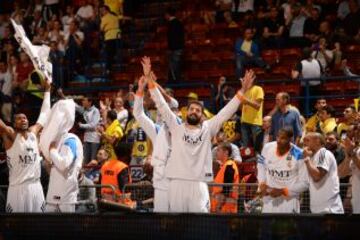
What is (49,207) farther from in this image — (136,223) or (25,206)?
(136,223)

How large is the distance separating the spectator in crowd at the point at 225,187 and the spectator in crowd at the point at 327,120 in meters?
1.56

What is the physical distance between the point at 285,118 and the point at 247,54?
4389 millimetres

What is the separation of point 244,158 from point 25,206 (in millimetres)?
4681

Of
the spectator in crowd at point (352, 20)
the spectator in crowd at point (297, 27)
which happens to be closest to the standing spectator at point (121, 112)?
the spectator in crowd at point (297, 27)

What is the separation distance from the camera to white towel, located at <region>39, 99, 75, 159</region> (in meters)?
12.9

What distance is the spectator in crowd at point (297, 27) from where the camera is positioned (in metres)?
19.8

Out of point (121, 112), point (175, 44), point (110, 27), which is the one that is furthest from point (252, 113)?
point (110, 27)

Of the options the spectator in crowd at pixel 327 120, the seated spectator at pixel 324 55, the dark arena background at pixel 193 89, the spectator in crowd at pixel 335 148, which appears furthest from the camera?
the seated spectator at pixel 324 55

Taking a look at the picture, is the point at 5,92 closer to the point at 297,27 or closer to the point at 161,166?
the point at 297,27

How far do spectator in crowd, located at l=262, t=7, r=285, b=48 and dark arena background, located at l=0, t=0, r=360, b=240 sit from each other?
0.02 metres

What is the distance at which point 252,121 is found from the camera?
17234mm

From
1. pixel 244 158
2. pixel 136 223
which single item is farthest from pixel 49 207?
pixel 244 158

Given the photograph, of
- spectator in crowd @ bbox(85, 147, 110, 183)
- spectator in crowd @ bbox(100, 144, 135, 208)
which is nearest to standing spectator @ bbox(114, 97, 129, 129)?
spectator in crowd @ bbox(85, 147, 110, 183)

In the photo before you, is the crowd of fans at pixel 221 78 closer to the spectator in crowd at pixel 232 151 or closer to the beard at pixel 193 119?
the spectator in crowd at pixel 232 151
